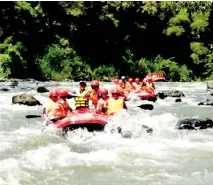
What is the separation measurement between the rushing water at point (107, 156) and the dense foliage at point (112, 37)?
21662 millimetres

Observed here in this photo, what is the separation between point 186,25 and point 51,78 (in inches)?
423

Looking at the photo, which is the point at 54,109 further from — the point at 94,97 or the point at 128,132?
the point at 94,97

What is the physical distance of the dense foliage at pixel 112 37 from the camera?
33.9m

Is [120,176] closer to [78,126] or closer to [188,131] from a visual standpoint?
[78,126]

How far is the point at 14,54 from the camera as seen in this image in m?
31.7

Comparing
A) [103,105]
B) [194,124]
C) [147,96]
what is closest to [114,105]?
[103,105]

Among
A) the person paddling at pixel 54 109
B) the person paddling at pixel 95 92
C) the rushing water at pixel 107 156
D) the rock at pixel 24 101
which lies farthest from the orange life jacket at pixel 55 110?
the rock at pixel 24 101

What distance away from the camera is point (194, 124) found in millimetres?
11742

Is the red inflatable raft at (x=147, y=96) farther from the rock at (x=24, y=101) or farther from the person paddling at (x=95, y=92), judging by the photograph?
the person paddling at (x=95, y=92)

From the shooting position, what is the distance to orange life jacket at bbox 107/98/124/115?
11563mm

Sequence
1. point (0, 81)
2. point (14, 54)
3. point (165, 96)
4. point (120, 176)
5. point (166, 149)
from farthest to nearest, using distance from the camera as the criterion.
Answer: point (14, 54) < point (0, 81) < point (165, 96) < point (166, 149) < point (120, 176)

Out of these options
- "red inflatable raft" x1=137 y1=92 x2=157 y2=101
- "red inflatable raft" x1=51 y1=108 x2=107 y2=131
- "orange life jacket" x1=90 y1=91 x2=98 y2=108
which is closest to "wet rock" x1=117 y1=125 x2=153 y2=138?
"red inflatable raft" x1=51 y1=108 x2=107 y2=131

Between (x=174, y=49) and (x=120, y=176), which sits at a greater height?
(x=174, y=49)

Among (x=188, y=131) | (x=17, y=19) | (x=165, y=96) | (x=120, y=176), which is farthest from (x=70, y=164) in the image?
(x=17, y=19)
